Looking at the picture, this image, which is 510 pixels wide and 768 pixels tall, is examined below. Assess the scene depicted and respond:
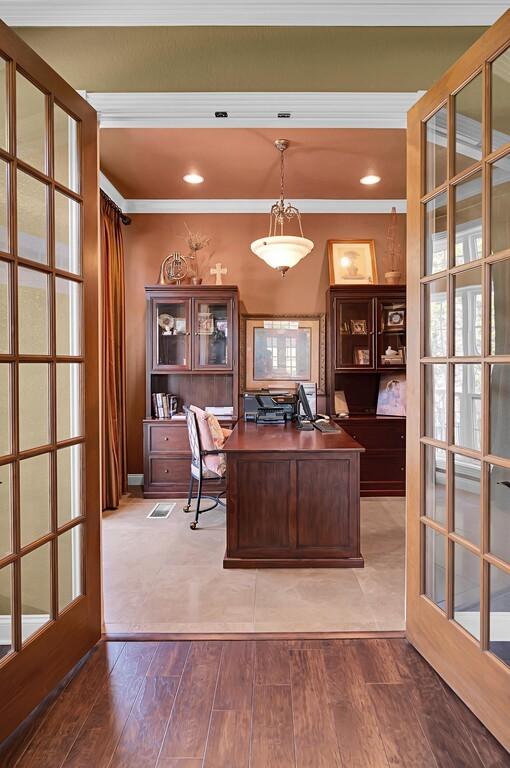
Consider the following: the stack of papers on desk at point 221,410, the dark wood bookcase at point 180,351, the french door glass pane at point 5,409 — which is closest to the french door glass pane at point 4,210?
the french door glass pane at point 5,409

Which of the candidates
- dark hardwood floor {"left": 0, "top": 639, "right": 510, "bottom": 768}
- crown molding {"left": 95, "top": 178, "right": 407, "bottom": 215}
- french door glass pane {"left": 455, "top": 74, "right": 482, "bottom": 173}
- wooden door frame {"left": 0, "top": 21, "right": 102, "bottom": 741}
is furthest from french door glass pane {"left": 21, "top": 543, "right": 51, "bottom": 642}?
crown molding {"left": 95, "top": 178, "right": 407, "bottom": 215}

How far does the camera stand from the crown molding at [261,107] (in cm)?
211

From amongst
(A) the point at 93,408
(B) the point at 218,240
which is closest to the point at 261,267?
(B) the point at 218,240

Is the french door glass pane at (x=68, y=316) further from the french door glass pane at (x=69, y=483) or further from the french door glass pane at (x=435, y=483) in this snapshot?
the french door glass pane at (x=435, y=483)

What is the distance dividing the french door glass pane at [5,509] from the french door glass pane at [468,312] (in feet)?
5.44

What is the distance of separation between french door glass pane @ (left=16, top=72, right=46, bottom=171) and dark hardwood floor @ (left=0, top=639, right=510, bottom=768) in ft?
6.57

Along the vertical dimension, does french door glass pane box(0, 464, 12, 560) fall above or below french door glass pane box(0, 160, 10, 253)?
below

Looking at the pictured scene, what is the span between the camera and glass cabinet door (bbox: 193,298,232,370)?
15.6 feet

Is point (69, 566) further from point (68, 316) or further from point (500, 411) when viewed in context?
point (500, 411)

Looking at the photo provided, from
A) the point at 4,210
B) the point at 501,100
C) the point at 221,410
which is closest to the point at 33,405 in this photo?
the point at 4,210

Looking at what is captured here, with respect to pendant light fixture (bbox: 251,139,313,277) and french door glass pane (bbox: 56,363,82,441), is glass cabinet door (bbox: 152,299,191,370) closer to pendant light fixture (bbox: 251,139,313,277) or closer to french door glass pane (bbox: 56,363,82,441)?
pendant light fixture (bbox: 251,139,313,277)

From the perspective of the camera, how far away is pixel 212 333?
188 inches

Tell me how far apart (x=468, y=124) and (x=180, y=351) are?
352cm

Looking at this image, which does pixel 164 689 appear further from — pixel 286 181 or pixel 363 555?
pixel 286 181
